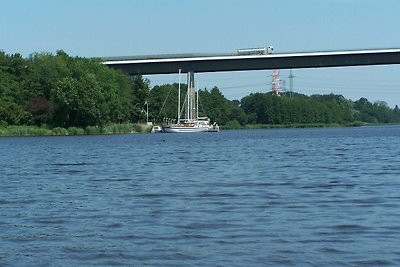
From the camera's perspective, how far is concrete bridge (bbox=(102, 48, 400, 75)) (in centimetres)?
10531

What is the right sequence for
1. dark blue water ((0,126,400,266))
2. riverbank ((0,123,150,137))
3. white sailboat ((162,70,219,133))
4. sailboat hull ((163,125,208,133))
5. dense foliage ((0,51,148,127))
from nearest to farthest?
dark blue water ((0,126,400,266)), riverbank ((0,123,150,137)), dense foliage ((0,51,148,127)), white sailboat ((162,70,219,133)), sailboat hull ((163,125,208,133))

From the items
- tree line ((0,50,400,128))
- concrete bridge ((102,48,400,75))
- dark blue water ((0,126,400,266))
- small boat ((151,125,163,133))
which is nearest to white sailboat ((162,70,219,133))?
small boat ((151,125,163,133))

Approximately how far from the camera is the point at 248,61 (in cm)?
11144

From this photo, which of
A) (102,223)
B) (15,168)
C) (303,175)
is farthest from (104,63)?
(102,223)

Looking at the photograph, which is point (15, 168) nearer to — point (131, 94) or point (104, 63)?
point (104, 63)

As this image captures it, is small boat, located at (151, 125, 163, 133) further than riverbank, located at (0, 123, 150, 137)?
Yes

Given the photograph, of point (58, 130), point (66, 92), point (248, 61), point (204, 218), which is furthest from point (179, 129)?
point (204, 218)

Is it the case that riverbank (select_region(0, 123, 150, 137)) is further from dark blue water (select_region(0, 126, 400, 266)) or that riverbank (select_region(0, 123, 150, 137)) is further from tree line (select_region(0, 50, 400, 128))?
dark blue water (select_region(0, 126, 400, 266))

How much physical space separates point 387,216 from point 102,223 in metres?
5.70

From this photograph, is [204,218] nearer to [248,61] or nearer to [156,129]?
[248,61]

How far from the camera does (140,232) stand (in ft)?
47.9

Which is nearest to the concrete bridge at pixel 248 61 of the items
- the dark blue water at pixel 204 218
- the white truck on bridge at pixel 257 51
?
the white truck on bridge at pixel 257 51

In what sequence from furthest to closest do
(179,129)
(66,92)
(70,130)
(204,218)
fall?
(179,129) → (66,92) → (70,130) → (204,218)

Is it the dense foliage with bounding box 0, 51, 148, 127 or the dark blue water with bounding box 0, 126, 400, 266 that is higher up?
the dense foliage with bounding box 0, 51, 148, 127
